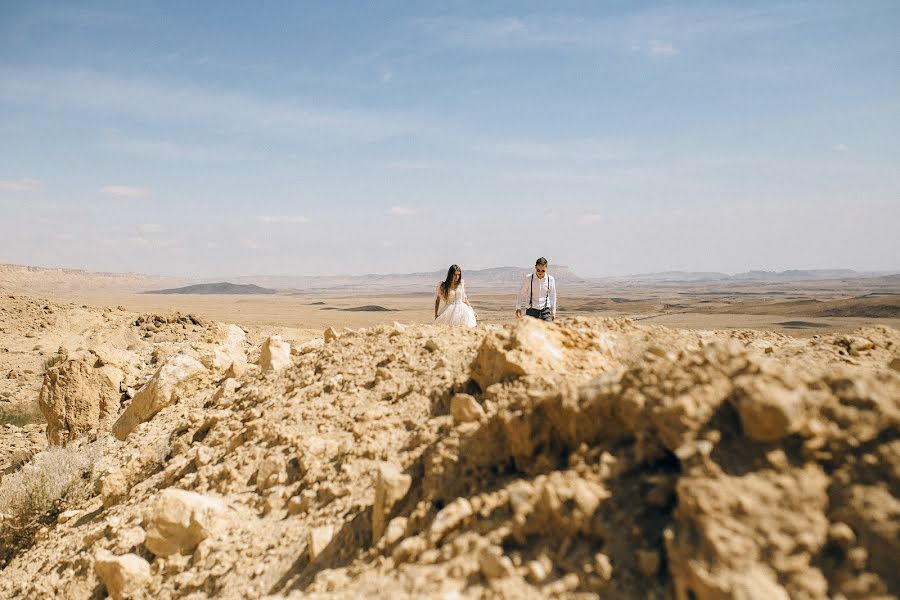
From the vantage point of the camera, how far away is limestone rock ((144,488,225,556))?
151 inches

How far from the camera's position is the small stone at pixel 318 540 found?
3.20 meters

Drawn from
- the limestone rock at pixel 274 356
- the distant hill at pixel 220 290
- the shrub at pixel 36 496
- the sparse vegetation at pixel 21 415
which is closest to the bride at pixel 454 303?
the limestone rock at pixel 274 356

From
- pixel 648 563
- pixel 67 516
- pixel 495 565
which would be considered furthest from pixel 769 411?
pixel 67 516

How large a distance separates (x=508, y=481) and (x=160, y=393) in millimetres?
5483

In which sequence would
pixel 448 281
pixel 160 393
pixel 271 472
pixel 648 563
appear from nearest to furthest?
pixel 648 563, pixel 271 472, pixel 160 393, pixel 448 281

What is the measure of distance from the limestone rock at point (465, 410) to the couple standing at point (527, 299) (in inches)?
131

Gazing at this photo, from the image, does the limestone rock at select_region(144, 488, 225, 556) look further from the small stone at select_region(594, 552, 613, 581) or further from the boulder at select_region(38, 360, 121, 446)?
the boulder at select_region(38, 360, 121, 446)

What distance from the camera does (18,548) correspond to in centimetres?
529

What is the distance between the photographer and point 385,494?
3.17 m

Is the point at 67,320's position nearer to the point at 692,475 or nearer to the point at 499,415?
the point at 499,415

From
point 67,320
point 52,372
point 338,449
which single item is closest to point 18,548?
point 52,372

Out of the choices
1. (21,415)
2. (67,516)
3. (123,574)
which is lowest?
(21,415)

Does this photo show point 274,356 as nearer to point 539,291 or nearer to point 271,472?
point 271,472

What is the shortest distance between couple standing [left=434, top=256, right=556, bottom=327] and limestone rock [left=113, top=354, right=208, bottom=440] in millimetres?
3272
